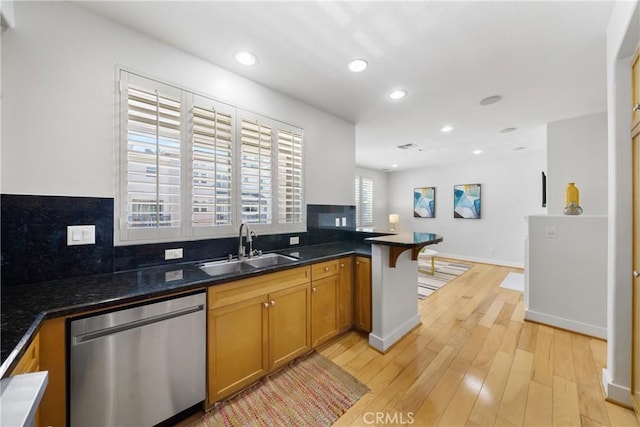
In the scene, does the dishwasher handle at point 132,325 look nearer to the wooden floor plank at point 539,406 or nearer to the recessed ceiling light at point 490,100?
the wooden floor plank at point 539,406

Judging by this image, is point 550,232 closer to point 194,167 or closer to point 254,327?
point 254,327

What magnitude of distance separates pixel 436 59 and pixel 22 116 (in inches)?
114

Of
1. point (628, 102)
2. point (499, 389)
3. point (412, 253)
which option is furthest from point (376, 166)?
point (499, 389)

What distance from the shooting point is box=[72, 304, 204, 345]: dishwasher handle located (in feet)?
3.71

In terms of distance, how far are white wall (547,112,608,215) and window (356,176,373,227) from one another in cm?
387

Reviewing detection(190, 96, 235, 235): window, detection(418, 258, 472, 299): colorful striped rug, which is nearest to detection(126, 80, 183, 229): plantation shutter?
detection(190, 96, 235, 235): window

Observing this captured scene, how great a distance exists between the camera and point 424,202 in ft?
21.5

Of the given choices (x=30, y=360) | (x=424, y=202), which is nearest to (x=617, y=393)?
(x=30, y=360)

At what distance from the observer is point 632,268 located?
1508 mm

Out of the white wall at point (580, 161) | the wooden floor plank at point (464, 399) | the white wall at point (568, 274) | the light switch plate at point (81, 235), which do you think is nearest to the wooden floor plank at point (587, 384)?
the white wall at point (568, 274)

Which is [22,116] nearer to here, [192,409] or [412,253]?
[192,409]

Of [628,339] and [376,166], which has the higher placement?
[376,166]

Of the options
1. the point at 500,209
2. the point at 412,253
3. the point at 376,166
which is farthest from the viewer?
the point at 376,166

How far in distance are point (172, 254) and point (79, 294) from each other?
24.8 inches
